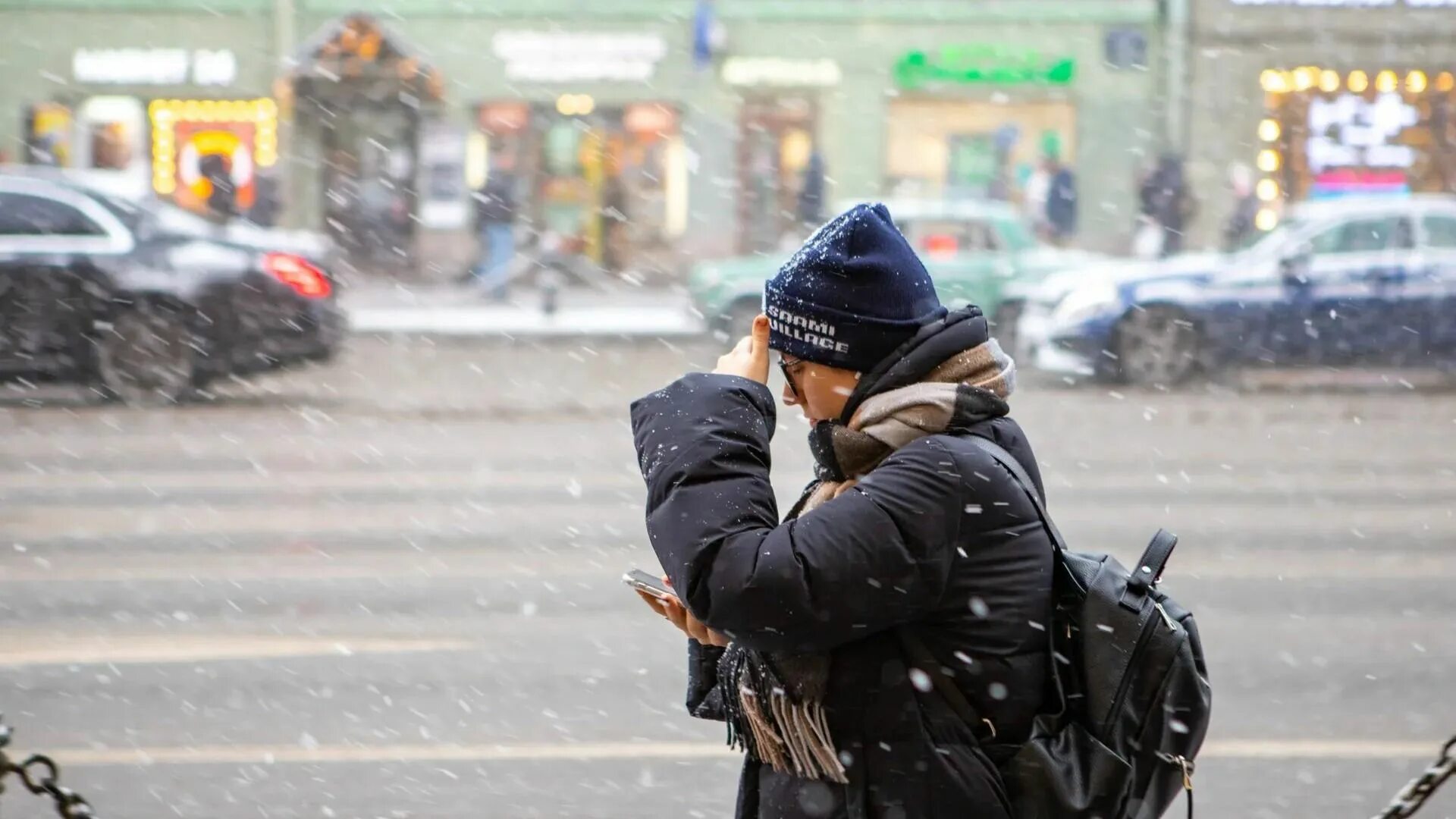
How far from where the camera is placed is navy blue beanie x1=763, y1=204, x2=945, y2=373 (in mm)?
2291

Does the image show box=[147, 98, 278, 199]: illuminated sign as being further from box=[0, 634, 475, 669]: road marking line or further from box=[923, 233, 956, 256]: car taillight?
box=[0, 634, 475, 669]: road marking line

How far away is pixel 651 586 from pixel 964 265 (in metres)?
14.8

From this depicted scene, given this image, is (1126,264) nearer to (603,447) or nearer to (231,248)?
(603,447)

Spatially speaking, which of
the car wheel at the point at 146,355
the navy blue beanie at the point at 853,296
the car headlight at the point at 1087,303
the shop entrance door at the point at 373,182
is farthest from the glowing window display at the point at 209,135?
the navy blue beanie at the point at 853,296

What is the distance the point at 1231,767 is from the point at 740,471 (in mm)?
3331

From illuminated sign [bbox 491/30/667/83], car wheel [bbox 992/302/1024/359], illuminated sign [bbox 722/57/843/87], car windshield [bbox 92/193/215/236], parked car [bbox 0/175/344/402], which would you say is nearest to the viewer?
parked car [bbox 0/175/344/402]

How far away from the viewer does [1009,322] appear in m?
17.0

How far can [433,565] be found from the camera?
25.6 feet

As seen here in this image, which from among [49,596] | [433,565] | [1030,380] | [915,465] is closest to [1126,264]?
[1030,380]

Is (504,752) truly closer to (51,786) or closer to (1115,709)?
(51,786)

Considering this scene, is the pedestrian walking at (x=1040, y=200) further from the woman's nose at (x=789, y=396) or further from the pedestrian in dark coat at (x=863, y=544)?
the pedestrian in dark coat at (x=863, y=544)

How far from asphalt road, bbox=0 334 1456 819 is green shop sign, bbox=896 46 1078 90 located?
14508mm

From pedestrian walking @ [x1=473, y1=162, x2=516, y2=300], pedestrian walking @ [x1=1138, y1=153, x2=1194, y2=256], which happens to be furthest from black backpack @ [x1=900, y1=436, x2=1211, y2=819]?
pedestrian walking @ [x1=473, y1=162, x2=516, y2=300]

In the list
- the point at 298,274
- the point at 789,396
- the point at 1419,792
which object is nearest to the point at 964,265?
the point at 298,274
